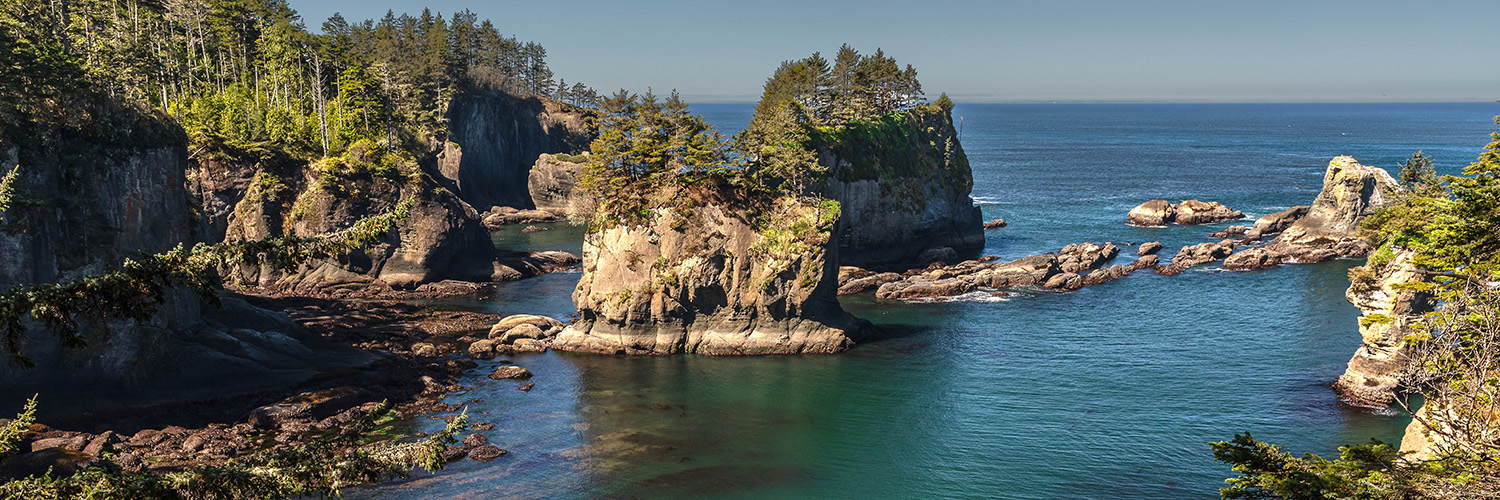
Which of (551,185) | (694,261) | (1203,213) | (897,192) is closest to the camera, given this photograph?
(694,261)

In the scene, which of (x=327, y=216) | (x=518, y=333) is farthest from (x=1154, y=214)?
(x=327, y=216)

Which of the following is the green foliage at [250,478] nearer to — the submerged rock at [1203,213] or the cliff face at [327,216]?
the cliff face at [327,216]

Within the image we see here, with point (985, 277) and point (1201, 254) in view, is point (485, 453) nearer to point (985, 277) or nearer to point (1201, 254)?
point (985, 277)

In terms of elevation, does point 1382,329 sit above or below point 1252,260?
above

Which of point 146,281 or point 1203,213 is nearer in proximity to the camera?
point 146,281

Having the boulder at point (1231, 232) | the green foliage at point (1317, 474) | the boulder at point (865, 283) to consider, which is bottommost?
the boulder at point (865, 283)

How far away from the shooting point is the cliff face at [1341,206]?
91.3 m

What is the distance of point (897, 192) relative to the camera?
3558 inches

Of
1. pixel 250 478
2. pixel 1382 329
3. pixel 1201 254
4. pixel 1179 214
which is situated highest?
pixel 250 478

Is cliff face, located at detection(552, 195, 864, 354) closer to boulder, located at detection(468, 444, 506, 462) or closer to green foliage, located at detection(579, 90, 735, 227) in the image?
green foliage, located at detection(579, 90, 735, 227)

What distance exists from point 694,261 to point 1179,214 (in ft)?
244

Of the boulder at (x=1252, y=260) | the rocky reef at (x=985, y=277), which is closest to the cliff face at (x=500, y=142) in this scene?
the rocky reef at (x=985, y=277)

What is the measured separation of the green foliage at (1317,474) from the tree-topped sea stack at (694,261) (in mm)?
40914

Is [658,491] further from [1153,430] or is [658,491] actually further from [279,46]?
[279,46]
